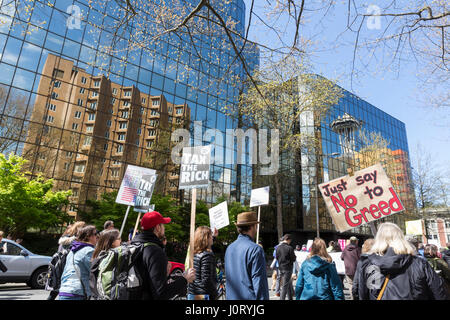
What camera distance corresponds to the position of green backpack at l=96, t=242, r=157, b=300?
7.98ft

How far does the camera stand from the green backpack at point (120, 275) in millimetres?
2432

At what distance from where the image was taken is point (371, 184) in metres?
5.35

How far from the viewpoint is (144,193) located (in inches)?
402

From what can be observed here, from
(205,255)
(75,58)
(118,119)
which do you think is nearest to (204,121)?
(118,119)

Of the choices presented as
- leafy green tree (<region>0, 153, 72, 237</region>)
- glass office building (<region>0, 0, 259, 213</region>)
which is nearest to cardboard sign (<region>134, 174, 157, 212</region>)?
leafy green tree (<region>0, 153, 72, 237</region>)

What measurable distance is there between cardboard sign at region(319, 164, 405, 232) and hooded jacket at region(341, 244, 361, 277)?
2581mm

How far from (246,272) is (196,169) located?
8.39 ft

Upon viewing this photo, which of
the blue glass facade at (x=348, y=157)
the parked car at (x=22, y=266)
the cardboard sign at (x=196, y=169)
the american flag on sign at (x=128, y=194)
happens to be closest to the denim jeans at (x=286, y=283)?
the cardboard sign at (x=196, y=169)

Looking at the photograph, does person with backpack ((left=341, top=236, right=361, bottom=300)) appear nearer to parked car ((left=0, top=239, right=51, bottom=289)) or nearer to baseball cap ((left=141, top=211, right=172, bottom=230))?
baseball cap ((left=141, top=211, right=172, bottom=230))

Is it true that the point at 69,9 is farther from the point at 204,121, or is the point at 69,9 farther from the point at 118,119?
the point at 204,121

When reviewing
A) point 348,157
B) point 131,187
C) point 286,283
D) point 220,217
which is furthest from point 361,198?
point 348,157

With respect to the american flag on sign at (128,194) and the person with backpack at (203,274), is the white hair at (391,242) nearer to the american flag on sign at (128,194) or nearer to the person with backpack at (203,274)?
the person with backpack at (203,274)

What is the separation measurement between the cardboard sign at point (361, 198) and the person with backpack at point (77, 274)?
4.24 m
